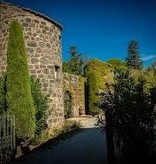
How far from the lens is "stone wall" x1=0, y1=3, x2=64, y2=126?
607 inches

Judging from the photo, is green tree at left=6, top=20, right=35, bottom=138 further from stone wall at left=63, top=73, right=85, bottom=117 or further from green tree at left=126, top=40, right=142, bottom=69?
green tree at left=126, top=40, right=142, bottom=69

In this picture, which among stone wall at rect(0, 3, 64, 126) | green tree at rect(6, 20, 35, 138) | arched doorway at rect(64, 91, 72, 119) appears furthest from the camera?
arched doorway at rect(64, 91, 72, 119)

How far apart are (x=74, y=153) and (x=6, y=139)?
2.18 m

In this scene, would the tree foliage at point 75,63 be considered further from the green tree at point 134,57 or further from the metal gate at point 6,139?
the metal gate at point 6,139

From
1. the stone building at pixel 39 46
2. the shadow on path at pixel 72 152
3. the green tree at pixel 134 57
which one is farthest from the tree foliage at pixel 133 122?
the green tree at pixel 134 57

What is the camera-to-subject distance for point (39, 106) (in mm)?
14031

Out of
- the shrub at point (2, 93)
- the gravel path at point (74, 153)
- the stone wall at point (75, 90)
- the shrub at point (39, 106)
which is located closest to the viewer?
the gravel path at point (74, 153)

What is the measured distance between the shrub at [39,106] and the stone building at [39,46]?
1034mm

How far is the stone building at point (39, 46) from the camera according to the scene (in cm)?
1541

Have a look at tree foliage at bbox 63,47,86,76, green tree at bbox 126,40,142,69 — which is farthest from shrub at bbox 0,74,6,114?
green tree at bbox 126,40,142,69

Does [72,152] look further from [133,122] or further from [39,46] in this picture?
[39,46]

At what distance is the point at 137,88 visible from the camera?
25.9 ft

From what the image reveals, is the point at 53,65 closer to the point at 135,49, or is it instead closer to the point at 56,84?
the point at 56,84

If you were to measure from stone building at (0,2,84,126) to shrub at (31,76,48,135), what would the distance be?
1.03 meters
